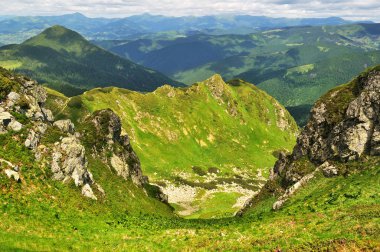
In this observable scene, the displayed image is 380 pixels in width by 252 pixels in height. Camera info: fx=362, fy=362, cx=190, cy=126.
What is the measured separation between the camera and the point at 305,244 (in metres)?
33.5

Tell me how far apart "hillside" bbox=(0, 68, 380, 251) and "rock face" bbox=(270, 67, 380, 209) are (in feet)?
1.58

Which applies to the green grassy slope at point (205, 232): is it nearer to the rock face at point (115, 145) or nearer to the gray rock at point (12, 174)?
the gray rock at point (12, 174)

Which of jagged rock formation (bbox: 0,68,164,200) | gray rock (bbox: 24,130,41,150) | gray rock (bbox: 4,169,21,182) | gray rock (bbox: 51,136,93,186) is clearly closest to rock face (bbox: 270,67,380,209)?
gray rock (bbox: 51,136,93,186)

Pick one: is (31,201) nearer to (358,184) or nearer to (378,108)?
(358,184)

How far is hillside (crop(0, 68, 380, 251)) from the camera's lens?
122 ft

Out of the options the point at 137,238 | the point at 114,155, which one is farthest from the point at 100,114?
the point at 137,238

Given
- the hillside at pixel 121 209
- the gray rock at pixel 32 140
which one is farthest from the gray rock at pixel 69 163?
the gray rock at pixel 32 140

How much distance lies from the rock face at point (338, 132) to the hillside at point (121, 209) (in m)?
0.48

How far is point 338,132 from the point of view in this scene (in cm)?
8625

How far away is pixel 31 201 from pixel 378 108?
7261cm

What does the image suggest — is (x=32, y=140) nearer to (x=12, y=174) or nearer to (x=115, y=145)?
(x=12, y=174)

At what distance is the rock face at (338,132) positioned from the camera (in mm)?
77562

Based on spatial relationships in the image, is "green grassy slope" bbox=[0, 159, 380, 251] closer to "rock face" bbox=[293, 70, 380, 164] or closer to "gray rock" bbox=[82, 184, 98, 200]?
"gray rock" bbox=[82, 184, 98, 200]

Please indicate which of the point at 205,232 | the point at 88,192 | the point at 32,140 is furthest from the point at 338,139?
the point at 32,140
